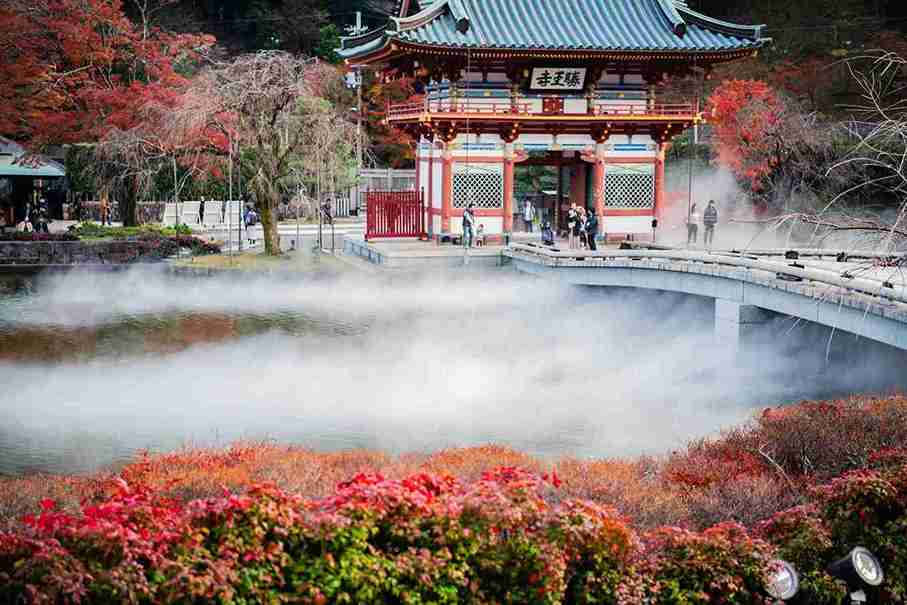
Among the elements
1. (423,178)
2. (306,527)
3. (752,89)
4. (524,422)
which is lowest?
(524,422)

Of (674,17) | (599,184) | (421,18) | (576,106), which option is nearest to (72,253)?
(421,18)

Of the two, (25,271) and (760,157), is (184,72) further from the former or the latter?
(760,157)

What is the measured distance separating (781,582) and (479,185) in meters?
29.9

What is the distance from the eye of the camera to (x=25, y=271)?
38438 millimetres

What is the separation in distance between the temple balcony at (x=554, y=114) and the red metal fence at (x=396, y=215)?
124 inches

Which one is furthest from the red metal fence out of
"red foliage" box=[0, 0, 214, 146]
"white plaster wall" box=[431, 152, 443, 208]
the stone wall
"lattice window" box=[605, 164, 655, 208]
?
"red foliage" box=[0, 0, 214, 146]

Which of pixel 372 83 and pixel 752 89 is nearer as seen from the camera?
pixel 752 89

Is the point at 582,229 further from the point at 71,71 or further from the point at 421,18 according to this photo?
the point at 71,71

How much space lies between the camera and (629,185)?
134ft

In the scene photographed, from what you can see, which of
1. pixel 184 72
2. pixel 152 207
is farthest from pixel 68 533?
pixel 184 72

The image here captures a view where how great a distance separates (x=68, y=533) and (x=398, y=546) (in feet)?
9.21

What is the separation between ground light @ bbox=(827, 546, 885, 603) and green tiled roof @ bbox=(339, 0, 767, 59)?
2775 centimetres

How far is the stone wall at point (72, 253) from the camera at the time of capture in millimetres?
40062

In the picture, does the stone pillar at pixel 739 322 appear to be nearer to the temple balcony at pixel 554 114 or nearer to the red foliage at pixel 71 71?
the temple balcony at pixel 554 114
